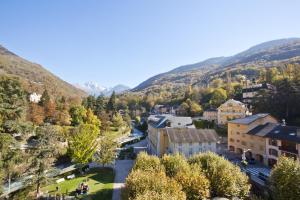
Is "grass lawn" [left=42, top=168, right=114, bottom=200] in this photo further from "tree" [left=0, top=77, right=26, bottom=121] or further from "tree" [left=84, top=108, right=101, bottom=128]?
"tree" [left=84, top=108, right=101, bottom=128]

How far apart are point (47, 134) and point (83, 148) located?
10.6 m

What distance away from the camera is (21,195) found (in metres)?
34.3

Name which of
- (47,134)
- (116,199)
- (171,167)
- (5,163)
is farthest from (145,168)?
(47,134)

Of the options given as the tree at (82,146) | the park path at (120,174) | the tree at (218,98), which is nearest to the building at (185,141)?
the park path at (120,174)

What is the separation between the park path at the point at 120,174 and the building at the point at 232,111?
43860 millimetres

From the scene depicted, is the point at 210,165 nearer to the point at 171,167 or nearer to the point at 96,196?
the point at 171,167

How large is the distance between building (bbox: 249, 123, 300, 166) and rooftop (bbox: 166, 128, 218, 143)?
35.4 ft

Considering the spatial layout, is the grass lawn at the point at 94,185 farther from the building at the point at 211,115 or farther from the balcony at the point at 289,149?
the building at the point at 211,115

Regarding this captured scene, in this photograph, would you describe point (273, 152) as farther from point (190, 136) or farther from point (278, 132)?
point (190, 136)

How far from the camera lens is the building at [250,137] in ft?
170

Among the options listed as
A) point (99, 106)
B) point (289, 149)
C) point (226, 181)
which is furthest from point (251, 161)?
point (99, 106)

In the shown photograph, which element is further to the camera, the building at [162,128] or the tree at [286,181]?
the building at [162,128]

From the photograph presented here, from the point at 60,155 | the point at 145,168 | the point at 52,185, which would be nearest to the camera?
the point at 145,168

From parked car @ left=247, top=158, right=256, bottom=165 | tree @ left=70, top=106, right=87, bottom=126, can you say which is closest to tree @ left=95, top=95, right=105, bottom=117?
tree @ left=70, top=106, right=87, bottom=126
